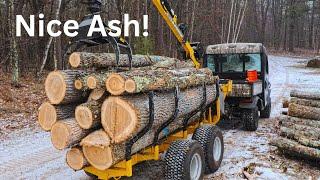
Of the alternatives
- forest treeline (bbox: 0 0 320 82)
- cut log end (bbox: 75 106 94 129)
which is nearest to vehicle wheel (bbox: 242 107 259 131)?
forest treeline (bbox: 0 0 320 82)

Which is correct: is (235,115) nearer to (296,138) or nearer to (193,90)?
(296,138)

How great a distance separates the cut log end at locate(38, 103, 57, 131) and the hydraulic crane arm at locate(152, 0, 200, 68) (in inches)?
235

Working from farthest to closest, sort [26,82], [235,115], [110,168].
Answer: [26,82], [235,115], [110,168]

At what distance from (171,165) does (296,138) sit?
3.51m

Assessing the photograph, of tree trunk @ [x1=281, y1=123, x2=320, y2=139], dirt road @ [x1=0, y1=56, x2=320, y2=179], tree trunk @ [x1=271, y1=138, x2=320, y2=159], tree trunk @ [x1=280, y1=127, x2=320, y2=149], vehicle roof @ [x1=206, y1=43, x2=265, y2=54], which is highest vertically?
vehicle roof @ [x1=206, y1=43, x2=265, y2=54]

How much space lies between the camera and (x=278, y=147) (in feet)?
26.9

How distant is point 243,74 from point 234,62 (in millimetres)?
468

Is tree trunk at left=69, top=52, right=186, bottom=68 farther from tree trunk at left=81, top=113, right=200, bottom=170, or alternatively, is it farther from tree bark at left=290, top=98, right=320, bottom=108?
tree bark at left=290, top=98, right=320, bottom=108

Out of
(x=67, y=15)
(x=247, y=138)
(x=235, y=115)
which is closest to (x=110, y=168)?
(x=247, y=138)

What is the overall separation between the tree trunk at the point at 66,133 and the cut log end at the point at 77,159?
17 cm

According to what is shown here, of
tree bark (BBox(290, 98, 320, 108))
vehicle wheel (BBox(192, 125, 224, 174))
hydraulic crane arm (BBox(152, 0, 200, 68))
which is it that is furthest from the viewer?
hydraulic crane arm (BBox(152, 0, 200, 68))

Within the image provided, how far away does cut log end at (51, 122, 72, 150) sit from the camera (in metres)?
5.26

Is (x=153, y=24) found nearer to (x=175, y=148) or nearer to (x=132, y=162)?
(x=175, y=148)

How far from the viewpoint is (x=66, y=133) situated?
5.26 metres
